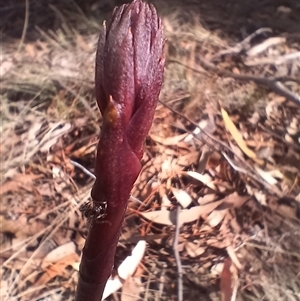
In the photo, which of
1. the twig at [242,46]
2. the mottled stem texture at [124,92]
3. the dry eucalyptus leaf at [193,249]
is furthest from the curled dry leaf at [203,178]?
the mottled stem texture at [124,92]

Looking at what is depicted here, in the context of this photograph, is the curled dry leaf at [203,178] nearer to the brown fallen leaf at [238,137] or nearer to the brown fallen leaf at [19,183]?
the brown fallen leaf at [238,137]

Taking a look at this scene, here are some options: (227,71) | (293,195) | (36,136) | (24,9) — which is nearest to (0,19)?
(24,9)

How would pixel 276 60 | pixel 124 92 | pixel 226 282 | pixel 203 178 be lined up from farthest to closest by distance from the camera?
1. pixel 276 60
2. pixel 203 178
3. pixel 226 282
4. pixel 124 92

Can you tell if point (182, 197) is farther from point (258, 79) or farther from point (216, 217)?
point (258, 79)

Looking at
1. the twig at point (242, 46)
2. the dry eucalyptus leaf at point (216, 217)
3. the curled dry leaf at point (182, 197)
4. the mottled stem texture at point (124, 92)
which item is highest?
the twig at point (242, 46)

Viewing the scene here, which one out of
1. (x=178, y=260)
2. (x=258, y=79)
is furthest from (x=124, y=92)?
(x=258, y=79)

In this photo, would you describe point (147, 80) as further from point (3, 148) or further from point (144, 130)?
point (3, 148)

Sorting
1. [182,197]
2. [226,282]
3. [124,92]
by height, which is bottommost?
[226,282]
